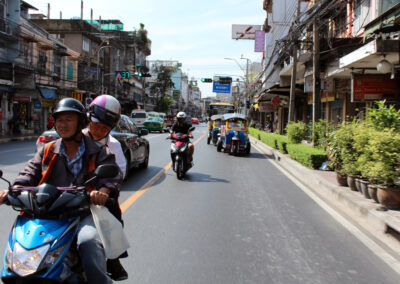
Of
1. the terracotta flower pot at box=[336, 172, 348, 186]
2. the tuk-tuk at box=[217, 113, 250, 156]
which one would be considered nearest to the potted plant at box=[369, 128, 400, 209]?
the terracotta flower pot at box=[336, 172, 348, 186]

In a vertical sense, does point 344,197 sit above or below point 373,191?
below

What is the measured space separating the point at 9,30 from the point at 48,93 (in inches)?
263

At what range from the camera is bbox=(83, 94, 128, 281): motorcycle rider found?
271 cm

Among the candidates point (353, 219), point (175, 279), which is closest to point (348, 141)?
point (353, 219)

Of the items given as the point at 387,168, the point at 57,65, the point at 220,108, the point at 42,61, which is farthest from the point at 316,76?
the point at 57,65

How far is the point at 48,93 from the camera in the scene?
105ft

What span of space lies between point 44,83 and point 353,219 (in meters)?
31.1

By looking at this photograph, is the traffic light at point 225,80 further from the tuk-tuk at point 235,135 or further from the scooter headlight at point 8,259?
the scooter headlight at point 8,259

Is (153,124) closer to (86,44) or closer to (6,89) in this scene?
(86,44)

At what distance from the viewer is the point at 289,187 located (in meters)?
8.58

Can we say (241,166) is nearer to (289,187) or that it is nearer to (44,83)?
(289,187)

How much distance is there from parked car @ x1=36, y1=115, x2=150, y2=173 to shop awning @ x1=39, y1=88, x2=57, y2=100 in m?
23.8

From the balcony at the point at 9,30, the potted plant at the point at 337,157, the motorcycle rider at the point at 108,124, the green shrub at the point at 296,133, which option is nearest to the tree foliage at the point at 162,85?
the balcony at the point at 9,30

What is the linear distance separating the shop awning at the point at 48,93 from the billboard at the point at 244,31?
1207 inches
